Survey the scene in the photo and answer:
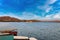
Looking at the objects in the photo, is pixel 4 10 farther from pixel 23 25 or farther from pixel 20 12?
pixel 23 25

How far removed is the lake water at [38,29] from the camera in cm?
225

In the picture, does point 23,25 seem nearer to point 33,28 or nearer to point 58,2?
point 33,28

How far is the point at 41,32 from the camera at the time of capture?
2.25 m

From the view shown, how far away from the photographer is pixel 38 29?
7.54 ft

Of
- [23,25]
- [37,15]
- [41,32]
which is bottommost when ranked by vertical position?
[41,32]

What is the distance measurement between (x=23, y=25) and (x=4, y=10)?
0.45m

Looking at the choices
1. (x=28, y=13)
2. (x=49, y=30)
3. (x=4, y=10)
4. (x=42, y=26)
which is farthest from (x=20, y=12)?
(x=49, y=30)

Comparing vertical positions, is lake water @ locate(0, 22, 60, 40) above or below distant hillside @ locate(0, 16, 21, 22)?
below

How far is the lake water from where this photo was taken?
2.25 metres

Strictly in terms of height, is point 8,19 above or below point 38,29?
above

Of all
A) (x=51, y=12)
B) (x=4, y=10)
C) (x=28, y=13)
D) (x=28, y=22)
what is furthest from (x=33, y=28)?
(x=4, y=10)

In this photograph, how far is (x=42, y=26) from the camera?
227cm

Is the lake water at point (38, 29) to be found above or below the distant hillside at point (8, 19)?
below

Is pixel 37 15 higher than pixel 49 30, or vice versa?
pixel 37 15
